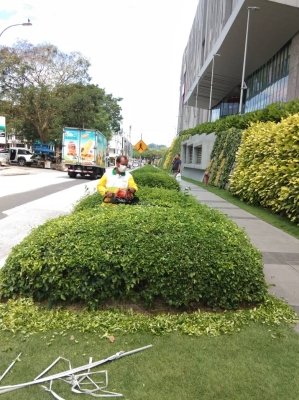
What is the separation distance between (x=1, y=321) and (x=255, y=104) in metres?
30.3

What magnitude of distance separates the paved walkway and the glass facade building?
14.5 metres

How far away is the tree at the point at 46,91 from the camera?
3859cm

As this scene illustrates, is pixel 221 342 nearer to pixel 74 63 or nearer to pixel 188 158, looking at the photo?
pixel 188 158

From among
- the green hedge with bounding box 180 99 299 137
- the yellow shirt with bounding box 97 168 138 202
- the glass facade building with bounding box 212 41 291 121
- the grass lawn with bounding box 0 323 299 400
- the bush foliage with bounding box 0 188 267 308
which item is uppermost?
the glass facade building with bounding box 212 41 291 121

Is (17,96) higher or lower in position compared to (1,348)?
higher

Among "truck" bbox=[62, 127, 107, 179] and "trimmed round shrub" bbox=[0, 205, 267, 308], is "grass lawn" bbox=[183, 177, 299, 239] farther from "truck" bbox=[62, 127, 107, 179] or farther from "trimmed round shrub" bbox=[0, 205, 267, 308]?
"truck" bbox=[62, 127, 107, 179]

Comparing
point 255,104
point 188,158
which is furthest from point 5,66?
point 255,104

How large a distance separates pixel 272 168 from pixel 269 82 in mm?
19254

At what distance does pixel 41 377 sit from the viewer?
8.07 ft

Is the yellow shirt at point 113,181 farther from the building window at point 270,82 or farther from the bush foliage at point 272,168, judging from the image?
the building window at point 270,82

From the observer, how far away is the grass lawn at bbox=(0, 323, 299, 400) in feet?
7.66

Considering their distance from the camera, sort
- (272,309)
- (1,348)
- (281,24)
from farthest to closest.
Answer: (281,24) < (272,309) < (1,348)

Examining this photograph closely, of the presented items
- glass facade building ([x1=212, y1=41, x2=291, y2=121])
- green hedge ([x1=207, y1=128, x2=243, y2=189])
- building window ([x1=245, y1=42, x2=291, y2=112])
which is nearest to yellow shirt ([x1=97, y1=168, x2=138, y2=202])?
green hedge ([x1=207, y1=128, x2=243, y2=189])

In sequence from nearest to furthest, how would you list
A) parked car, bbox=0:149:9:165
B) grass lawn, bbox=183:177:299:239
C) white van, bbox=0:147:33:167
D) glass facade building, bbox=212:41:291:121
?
grass lawn, bbox=183:177:299:239
glass facade building, bbox=212:41:291:121
parked car, bbox=0:149:9:165
white van, bbox=0:147:33:167
